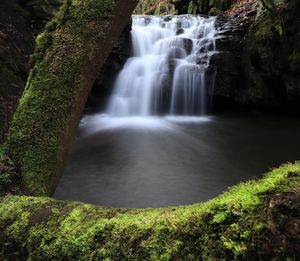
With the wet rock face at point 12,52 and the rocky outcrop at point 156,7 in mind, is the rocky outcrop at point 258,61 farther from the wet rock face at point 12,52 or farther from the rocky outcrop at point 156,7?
the rocky outcrop at point 156,7

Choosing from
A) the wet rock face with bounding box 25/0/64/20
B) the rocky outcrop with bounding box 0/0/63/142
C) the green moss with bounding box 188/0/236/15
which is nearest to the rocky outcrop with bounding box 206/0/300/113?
the green moss with bounding box 188/0/236/15

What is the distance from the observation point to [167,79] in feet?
46.6

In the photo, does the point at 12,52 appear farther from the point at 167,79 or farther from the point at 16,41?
the point at 167,79

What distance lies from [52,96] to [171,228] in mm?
1759

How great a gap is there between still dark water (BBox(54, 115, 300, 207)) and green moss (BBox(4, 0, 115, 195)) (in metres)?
3.54

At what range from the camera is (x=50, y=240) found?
6.05 ft

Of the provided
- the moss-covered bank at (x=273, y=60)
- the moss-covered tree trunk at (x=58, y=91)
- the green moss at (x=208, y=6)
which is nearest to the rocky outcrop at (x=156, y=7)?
the green moss at (x=208, y=6)

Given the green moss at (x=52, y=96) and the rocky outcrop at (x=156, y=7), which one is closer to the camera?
the green moss at (x=52, y=96)

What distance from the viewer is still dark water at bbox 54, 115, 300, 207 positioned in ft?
Answer: 22.2

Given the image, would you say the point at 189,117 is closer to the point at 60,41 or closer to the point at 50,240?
the point at 60,41

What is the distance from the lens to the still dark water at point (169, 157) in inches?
266

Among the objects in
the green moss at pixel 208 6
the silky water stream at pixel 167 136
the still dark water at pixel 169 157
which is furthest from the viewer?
the green moss at pixel 208 6

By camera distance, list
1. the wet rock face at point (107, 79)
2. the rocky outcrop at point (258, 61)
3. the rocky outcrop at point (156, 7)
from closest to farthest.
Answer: the rocky outcrop at point (258, 61) → the wet rock face at point (107, 79) → the rocky outcrop at point (156, 7)

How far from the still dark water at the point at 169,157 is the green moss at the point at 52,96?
139 inches
